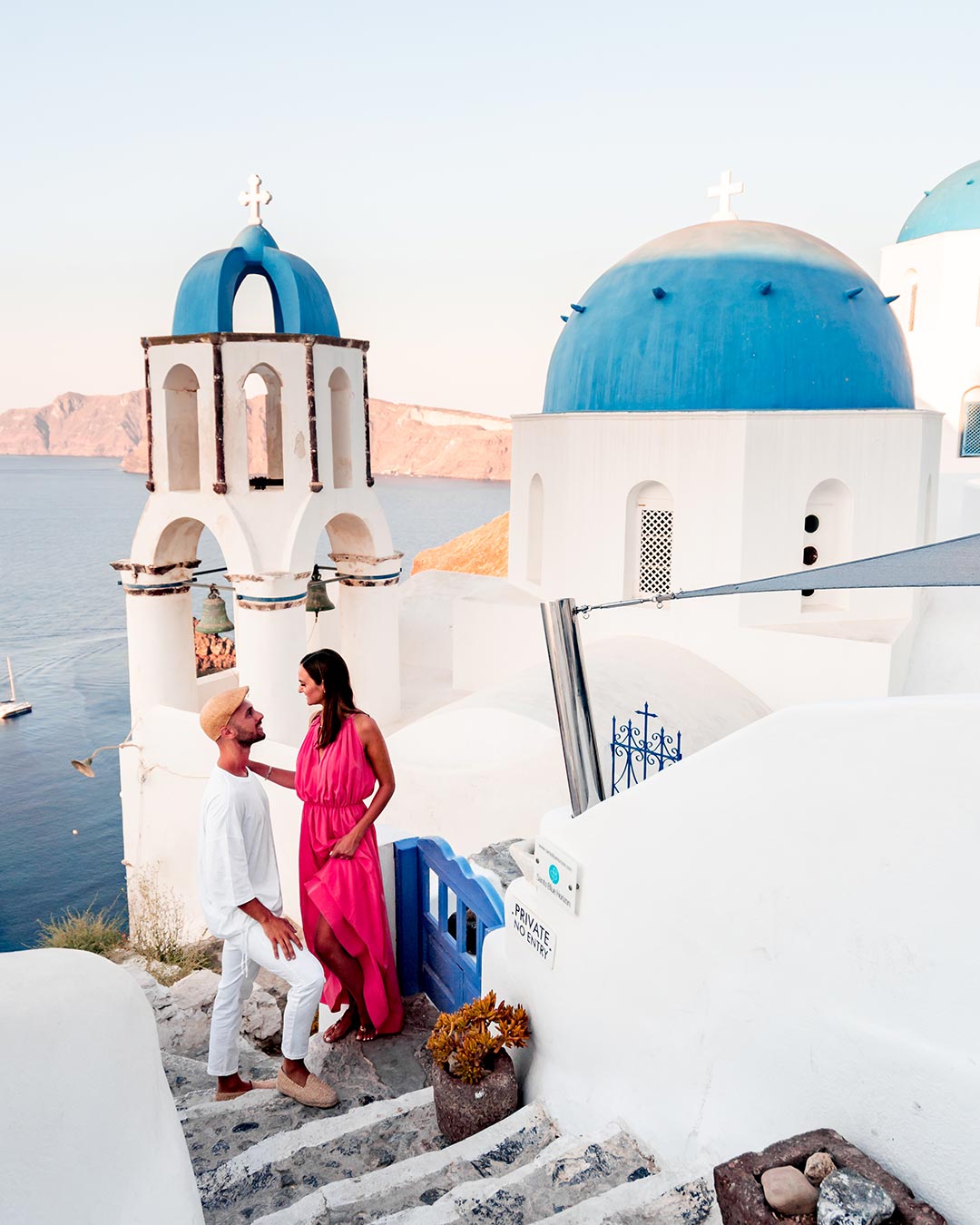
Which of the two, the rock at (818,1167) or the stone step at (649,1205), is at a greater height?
the rock at (818,1167)

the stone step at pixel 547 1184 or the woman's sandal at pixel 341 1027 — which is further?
the woman's sandal at pixel 341 1027

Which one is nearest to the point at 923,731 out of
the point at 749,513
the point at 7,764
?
the point at 749,513

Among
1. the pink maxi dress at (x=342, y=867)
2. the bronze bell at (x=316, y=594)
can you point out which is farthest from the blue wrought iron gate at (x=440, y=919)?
the bronze bell at (x=316, y=594)

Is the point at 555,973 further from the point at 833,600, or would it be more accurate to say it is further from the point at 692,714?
the point at 833,600

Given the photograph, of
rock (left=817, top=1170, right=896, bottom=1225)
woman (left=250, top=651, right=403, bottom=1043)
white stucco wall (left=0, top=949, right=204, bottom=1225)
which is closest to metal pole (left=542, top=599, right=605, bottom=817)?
→ woman (left=250, top=651, right=403, bottom=1043)

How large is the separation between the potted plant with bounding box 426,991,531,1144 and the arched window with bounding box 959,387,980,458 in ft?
58.4

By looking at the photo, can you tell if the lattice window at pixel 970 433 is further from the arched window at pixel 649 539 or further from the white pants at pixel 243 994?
the white pants at pixel 243 994

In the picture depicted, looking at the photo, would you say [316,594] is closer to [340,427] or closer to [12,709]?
[340,427]

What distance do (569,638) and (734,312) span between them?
287 inches

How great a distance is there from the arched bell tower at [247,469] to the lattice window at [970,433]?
1291cm

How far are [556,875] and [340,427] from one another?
761 cm

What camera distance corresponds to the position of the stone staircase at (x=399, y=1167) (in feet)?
9.63

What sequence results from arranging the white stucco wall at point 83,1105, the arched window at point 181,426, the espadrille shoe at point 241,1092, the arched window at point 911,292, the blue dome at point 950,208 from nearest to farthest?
the white stucco wall at point 83,1105, the espadrille shoe at point 241,1092, the arched window at point 181,426, the blue dome at point 950,208, the arched window at point 911,292

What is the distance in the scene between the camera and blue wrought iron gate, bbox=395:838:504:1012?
445 cm
